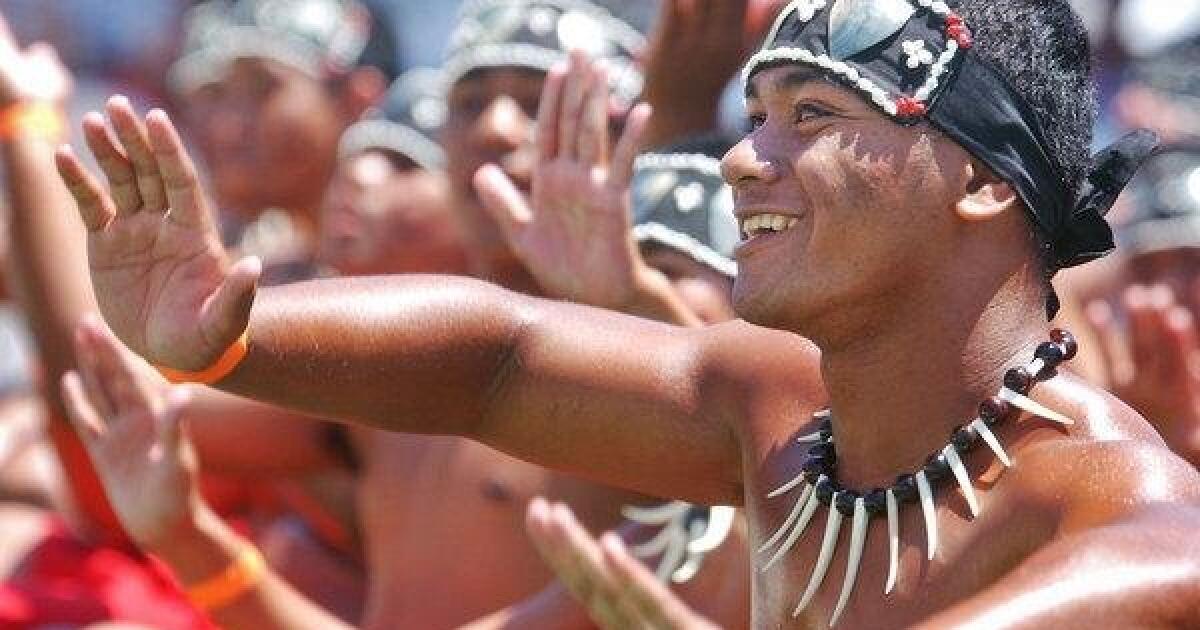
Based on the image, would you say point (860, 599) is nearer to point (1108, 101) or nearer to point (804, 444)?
point (804, 444)

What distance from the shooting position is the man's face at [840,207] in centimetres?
303

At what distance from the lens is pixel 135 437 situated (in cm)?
446

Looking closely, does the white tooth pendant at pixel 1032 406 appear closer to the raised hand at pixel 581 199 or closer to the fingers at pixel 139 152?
the fingers at pixel 139 152

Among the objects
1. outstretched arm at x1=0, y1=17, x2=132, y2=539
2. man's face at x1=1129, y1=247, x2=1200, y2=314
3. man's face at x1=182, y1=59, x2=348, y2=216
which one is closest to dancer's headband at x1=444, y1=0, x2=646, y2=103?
outstretched arm at x1=0, y1=17, x2=132, y2=539

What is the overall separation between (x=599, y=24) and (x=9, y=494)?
1905mm

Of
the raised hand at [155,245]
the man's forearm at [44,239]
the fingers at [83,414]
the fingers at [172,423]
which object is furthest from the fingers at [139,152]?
the man's forearm at [44,239]

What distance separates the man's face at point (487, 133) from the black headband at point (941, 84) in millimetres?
2074

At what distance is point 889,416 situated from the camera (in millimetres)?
3102

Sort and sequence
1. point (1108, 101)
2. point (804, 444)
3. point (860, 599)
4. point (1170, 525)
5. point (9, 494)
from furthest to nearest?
point (1108, 101)
point (9, 494)
point (804, 444)
point (860, 599)
point (1170, 525)

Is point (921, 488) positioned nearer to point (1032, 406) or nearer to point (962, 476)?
point (962, 476)

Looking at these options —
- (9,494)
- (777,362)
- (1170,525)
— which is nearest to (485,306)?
(777,362)

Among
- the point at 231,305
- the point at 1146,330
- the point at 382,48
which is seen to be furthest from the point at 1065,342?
the point at 382,48

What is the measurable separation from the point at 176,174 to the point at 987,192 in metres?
0.97

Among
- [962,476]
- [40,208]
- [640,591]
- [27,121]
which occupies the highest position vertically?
[962,476]
